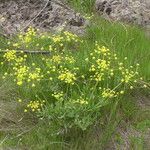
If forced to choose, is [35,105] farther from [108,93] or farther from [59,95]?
[108,93]

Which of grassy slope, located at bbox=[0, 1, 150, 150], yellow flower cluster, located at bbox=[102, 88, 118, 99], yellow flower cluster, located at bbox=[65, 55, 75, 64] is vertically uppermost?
yellow flower cluster, located at bbox=[65, 55, 75, 64]

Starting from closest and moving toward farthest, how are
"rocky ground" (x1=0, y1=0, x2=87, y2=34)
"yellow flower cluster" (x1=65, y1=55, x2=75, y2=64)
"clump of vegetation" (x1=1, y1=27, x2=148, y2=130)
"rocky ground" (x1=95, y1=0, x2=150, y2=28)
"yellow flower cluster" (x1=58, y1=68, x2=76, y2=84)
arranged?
"clump of vegetation" (x1=1, y1=27, x2=148, y2=130) < "yellow flower cluster" (x1=58, y1=68, x2=76, y2=84) < "yellow flower cluster" (x1=65, y1=55, x2=75, y2=64) < "rocky ground" (x1=0, y1=0, x2=87, y2=34) < "rocky ground" (x1=95, y1=0, x2=150, y2=28)

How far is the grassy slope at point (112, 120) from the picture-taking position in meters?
3.54

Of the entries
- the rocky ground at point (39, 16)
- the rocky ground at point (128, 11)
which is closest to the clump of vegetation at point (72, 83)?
the rocky ground at point (39, 16)

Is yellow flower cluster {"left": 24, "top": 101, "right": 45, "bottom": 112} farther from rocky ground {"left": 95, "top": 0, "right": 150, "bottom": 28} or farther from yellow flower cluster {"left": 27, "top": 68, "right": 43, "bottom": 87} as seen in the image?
rocky ground {"left": 95, "top": 0, "right": 150, "bottom": 28}

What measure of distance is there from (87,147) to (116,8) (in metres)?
2.32

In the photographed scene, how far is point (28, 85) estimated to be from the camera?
3873 mm

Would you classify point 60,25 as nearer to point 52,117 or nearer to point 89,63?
point 89,63

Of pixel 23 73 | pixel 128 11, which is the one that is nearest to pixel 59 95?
pixel 23 73

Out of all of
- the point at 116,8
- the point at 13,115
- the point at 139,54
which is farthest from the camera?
the point at 116,8

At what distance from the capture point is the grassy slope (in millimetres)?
3535

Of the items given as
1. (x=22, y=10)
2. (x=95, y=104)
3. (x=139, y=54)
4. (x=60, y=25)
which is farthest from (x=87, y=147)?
(x=22, y=10)

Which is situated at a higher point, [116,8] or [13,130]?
[116,8]

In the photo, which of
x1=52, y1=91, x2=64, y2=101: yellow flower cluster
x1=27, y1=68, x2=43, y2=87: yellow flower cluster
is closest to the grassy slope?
x1=52, y1=91, x2=64, y2=101: yellow flower cluster
